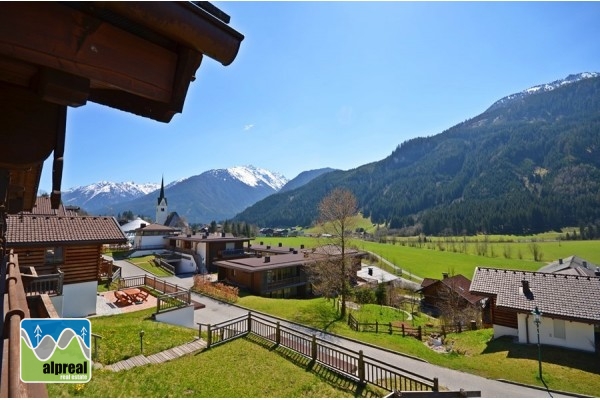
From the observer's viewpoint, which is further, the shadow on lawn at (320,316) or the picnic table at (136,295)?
the shadow on lawn at (320,316)

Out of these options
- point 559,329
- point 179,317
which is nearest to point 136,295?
point 179,317

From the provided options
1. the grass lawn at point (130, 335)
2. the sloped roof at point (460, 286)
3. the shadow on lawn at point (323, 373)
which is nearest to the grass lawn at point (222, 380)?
the shadow on lawn at point (323, 373)

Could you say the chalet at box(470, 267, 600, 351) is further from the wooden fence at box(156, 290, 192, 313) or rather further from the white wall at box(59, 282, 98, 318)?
the white wall at box(59, 282, 98, 318)

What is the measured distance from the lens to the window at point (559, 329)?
66.6 feet

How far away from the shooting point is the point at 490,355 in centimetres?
1925

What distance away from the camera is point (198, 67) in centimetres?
238

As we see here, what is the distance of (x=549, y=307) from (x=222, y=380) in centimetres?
2234

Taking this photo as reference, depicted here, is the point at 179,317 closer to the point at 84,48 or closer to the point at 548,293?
the point at 84,48

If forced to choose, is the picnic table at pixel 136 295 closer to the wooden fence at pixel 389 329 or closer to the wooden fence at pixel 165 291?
the wooden fence at pixel 165 291

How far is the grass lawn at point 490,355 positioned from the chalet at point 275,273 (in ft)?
22.4

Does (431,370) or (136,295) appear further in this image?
(136,295)

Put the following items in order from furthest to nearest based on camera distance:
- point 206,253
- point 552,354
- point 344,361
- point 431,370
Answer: point 206,253 → point 552,354 → point 431,370 → point 344,361

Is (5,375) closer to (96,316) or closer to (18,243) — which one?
(18,243)

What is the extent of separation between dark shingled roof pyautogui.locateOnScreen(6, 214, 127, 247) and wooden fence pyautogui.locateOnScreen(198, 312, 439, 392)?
9.19 meters
